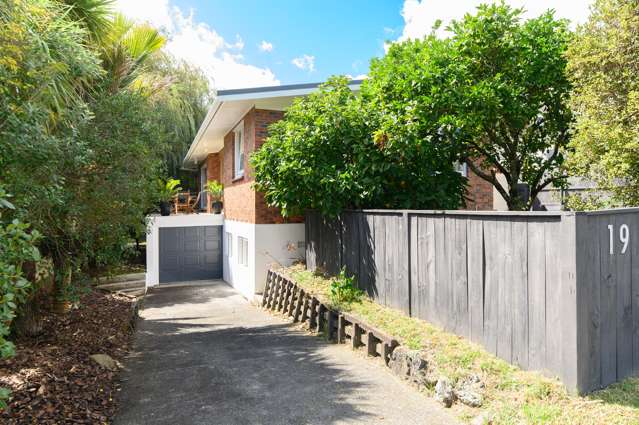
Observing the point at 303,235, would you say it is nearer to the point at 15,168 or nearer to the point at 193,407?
the point at 193,407

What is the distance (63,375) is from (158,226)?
1138 centimetres

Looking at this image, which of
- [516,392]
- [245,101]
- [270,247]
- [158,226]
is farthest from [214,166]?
[516,392]

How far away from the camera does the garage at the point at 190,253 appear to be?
1614 cm

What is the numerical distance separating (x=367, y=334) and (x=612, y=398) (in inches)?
115

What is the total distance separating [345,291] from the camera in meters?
7.48

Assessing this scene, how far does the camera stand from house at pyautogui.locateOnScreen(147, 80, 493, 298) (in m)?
10.9

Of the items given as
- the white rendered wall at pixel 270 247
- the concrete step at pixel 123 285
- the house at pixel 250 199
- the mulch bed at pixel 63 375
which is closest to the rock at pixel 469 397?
the mulch bed at pixel 63 375

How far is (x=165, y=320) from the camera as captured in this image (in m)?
9.80

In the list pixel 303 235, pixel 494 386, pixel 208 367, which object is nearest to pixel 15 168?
pixel 208 367

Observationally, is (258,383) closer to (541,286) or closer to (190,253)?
(541,286)

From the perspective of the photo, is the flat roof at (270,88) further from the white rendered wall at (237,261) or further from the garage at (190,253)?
the garage at (190,253)

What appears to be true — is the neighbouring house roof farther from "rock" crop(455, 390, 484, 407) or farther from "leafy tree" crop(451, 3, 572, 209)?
"rock" crop(455, 390, 484, 407)

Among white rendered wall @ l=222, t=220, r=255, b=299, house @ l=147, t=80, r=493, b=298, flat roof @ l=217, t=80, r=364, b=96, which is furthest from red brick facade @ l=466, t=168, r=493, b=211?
white rendered wall @ l=222, t=220, r=255, b=299

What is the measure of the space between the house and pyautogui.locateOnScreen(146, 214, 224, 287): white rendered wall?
0.04 metres
